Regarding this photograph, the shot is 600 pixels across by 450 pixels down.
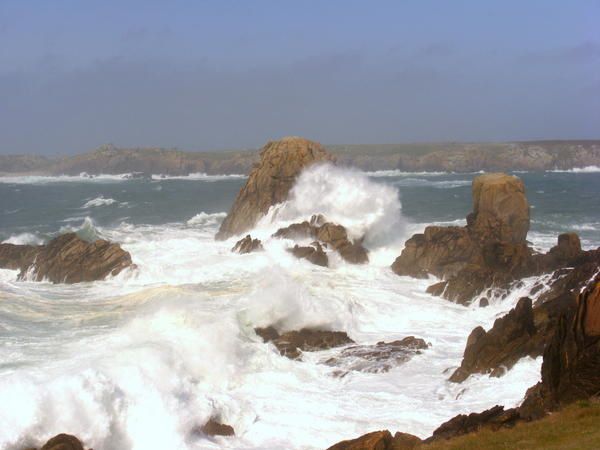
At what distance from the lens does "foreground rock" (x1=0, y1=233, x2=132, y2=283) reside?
94.2 feet

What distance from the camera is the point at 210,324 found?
790 inches

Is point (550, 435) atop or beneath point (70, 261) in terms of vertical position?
atop

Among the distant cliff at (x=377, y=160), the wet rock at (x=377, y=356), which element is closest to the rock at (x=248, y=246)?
the wet rock at (x=377, y=356)

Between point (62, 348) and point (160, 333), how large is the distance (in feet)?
9.00

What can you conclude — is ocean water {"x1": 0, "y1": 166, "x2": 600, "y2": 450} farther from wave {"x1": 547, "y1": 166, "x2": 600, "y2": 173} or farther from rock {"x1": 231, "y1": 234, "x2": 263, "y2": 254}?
wave {"x1": 547, "y1": 166, "x2": 600, "y2": 173}

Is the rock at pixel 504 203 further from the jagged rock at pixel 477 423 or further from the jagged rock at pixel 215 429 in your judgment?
the jagged rock at pixel 477 423

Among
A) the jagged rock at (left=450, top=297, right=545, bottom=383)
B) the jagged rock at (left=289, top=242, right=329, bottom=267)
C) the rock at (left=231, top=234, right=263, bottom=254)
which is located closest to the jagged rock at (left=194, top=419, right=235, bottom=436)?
the jagged rock at (left=450, top=297, right=545, bottom=383)

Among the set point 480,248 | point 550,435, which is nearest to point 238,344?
point 550,435

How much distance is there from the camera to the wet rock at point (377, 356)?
18469mm

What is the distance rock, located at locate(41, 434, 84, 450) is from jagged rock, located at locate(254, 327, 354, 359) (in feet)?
26.2

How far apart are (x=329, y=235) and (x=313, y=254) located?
2.09 meters

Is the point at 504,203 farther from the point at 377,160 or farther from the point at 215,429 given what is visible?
the point at 377,160

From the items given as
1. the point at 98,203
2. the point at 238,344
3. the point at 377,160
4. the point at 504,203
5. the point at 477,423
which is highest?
the point at 377,160

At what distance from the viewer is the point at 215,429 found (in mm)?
14672
